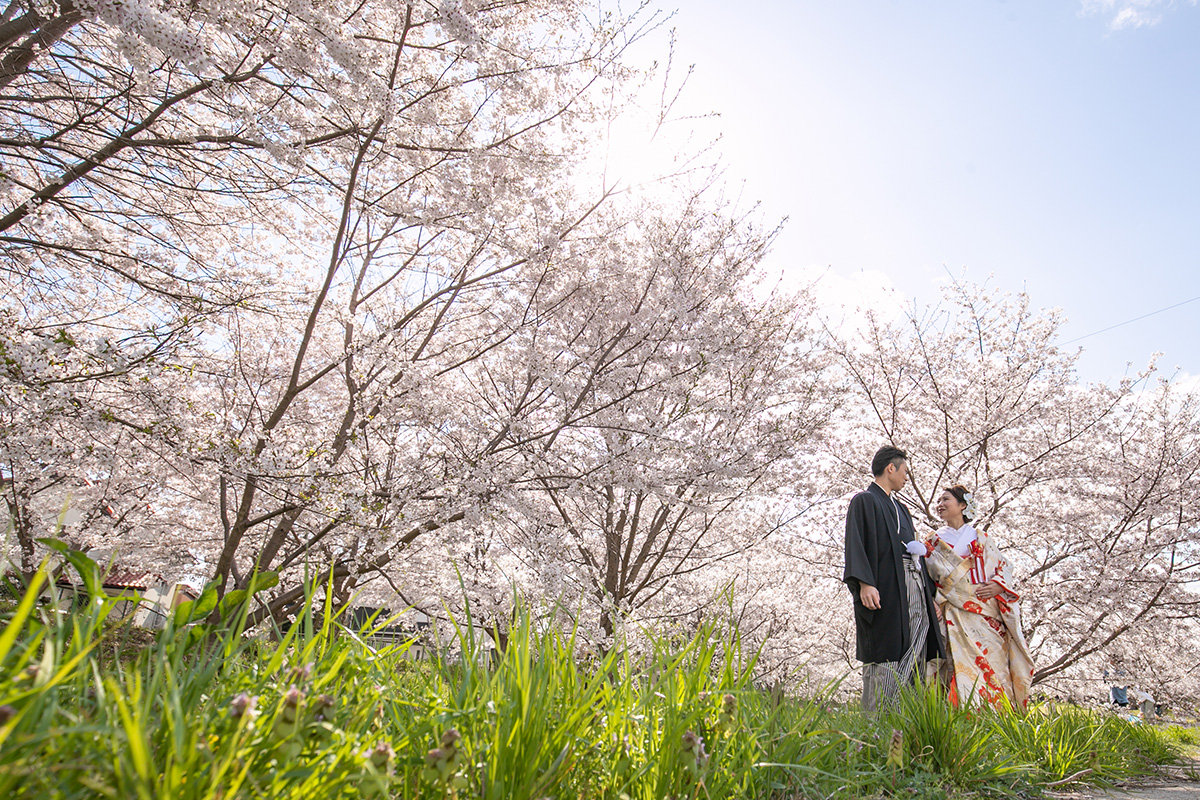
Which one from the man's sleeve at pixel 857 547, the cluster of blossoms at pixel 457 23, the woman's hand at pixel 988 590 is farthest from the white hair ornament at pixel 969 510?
the cluster of blossoms at pixel 457 23

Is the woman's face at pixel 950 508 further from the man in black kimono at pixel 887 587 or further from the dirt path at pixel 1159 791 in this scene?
the dirt path at pixel 1159 791

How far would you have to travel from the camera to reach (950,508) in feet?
14.5

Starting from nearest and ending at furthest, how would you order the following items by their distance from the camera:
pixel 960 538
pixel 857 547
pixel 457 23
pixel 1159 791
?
pixel 1159 791 < pixel 457 23 < pixel 857 547 < pixel 960 538

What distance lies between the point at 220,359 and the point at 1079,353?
10907mm

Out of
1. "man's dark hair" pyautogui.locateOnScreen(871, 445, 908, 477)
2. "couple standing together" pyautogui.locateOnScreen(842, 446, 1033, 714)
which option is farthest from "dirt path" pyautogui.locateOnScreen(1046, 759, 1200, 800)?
"man's dark hair" pyautogui.locateOnScreen(871, 445, 908, 477)

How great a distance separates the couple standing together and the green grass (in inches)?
52.7

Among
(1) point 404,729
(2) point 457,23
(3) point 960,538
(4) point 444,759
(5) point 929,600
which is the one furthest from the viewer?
(3) point 960,538

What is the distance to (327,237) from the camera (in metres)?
6.47

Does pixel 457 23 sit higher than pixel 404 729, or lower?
higher

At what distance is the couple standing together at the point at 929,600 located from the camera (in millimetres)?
3682

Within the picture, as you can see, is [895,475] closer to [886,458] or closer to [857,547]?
[886,458]

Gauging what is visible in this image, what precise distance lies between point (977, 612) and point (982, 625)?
0.29ft

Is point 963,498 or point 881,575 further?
point 963,498

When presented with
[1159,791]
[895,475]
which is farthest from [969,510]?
[1159,791]
